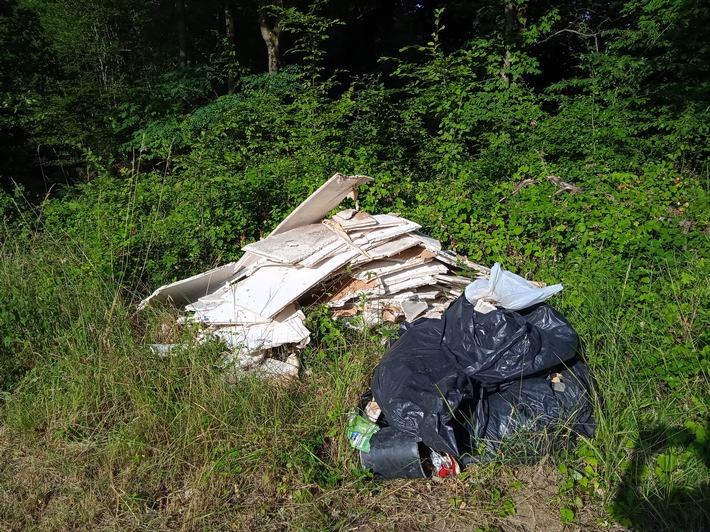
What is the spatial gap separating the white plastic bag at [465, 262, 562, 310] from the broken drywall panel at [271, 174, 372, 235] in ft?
5.39

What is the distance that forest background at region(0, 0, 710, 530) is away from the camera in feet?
9.05

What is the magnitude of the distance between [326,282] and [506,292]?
4.80ft

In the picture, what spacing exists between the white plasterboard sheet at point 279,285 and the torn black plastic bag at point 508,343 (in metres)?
1.13

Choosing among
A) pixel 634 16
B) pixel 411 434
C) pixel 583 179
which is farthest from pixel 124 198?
pixel 634 16

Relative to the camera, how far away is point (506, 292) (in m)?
3.27

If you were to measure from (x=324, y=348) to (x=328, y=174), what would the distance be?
237cm

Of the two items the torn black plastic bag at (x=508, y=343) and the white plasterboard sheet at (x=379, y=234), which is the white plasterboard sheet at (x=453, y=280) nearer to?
the white plasterboard sheet at (x=379, y=234)

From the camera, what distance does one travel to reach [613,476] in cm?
275

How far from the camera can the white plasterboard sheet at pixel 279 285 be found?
391 centimetres

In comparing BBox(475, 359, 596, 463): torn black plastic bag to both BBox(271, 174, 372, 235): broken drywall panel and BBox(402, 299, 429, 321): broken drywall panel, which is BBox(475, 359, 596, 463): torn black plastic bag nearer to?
BBox(402, 299, 429, 321): broken drywall panel

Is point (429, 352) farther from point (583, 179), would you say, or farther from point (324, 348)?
point (583, 179)

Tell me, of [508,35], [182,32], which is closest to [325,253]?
[508,35]

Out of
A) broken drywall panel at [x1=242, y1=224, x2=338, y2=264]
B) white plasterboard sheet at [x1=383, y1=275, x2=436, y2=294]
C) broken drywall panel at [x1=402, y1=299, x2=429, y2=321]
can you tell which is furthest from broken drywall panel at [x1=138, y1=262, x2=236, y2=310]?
broken drywall panel at [x1=402, y1=299, x2=429, y2=321]

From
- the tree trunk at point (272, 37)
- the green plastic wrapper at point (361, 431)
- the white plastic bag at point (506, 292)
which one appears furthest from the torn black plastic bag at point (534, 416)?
the tree trunk at point (272, 37)
